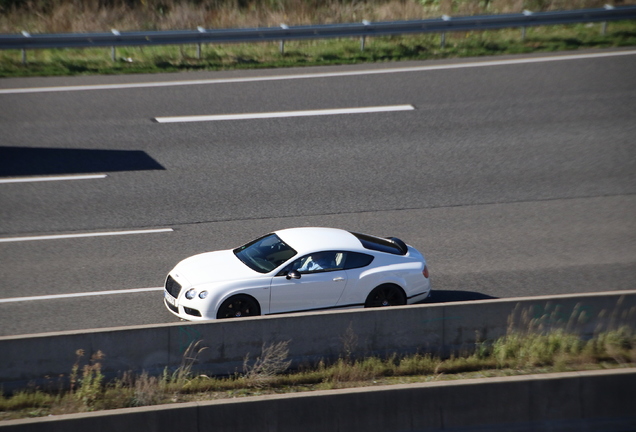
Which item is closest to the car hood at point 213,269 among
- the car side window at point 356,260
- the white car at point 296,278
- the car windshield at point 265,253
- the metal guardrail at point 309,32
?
the white car at point 296,278

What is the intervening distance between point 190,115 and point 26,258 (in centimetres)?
618

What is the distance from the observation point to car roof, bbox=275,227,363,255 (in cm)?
1030

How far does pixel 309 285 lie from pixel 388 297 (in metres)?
1.24

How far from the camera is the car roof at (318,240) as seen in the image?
33.8ft

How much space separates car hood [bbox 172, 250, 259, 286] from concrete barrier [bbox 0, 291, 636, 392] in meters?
1.36

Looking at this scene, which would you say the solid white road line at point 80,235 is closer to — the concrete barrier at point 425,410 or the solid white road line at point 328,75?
the concrete barrier at point 425,410

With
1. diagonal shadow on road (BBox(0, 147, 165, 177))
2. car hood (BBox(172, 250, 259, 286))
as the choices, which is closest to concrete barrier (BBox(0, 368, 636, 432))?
car hood (BBox(172, 250, 259, 286))

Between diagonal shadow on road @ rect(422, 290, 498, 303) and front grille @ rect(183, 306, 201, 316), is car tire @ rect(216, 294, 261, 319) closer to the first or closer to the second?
front grille @ rect(183, 306, 201, 316)

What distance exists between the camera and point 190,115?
16938 millimetres

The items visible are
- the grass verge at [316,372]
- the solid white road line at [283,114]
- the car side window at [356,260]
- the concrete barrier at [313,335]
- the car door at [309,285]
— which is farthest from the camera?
the solid white road line at [283,114]

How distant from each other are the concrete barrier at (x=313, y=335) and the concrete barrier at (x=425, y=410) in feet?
3.93

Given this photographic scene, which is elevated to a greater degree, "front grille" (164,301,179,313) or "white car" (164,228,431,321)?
"white car" (164,228,431,321)

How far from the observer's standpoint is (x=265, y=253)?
413 inches

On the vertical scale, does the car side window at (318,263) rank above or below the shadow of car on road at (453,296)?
above
